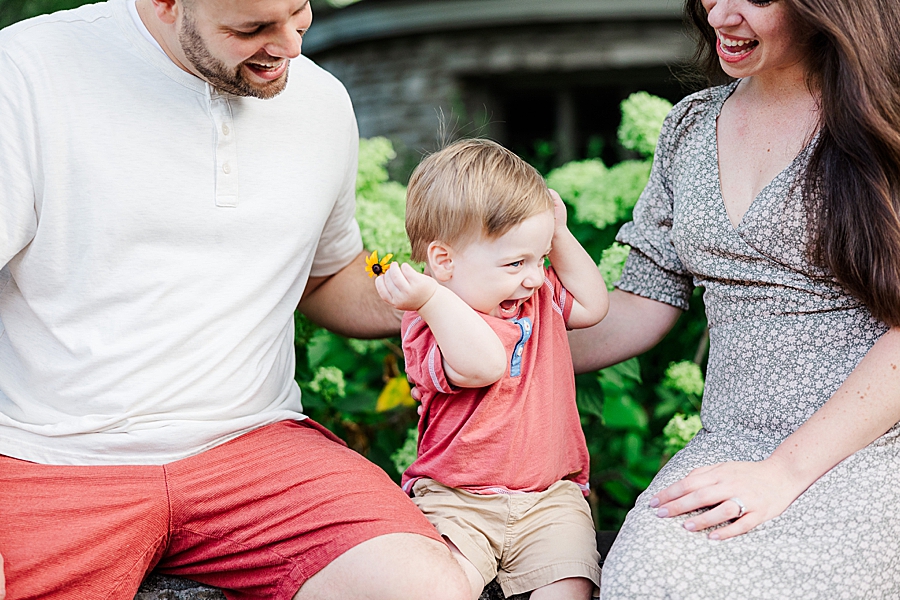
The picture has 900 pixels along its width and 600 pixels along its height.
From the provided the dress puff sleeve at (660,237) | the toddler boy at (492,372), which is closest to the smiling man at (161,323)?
the toddler boy at (492,372)

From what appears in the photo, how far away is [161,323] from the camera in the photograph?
71.2 inches

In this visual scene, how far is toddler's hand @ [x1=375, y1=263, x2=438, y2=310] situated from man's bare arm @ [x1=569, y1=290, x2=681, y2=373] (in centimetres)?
56

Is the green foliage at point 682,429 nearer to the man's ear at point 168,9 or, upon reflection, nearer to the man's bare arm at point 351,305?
the man's bare arm at point 351,305

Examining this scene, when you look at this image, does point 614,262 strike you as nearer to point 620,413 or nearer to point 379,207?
point 620,413

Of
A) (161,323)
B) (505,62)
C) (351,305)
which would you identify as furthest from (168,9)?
(505,62)

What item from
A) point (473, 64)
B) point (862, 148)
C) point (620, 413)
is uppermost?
point (862, 148)

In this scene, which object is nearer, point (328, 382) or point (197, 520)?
point (197, 520)

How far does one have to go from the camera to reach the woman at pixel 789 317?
1.56m

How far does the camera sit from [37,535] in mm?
1611

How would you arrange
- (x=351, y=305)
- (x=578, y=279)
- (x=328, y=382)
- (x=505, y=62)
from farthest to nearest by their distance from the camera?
(x=505, y=62)
(x=328, y=382)
(x=351, y=305)
(x=578, y=279)

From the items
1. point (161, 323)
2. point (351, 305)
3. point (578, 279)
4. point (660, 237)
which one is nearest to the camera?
point (161, 323)

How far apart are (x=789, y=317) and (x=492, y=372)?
0.59m

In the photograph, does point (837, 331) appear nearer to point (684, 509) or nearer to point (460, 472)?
point (684, 509)

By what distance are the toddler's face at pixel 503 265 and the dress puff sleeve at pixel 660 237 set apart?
398 millimetres
